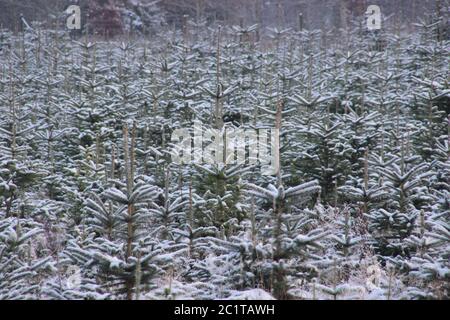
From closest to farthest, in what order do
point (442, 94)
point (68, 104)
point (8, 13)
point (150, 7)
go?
1. point (442, 94)
2. point (68, 104)
3. point (8, 13)
4. point (150, 7)

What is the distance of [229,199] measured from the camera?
707 cm

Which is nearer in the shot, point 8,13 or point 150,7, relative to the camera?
point 8,13

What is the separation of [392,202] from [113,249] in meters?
3.76

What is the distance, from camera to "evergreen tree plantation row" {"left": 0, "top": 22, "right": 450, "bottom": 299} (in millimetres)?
4719

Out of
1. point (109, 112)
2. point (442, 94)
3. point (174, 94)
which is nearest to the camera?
point (442, 94)

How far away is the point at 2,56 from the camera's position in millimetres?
18984

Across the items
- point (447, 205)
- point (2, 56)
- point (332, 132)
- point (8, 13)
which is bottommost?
point (447, 205)

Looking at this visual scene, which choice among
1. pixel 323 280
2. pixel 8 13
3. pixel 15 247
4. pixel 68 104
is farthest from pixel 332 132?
pixel 8 13

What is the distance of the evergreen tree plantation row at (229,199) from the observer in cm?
472

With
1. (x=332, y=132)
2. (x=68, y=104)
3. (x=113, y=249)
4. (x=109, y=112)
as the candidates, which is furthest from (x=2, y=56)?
(x=113, y=249)

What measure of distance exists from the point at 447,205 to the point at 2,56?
18105 millimetres

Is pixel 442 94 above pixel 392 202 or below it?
above
